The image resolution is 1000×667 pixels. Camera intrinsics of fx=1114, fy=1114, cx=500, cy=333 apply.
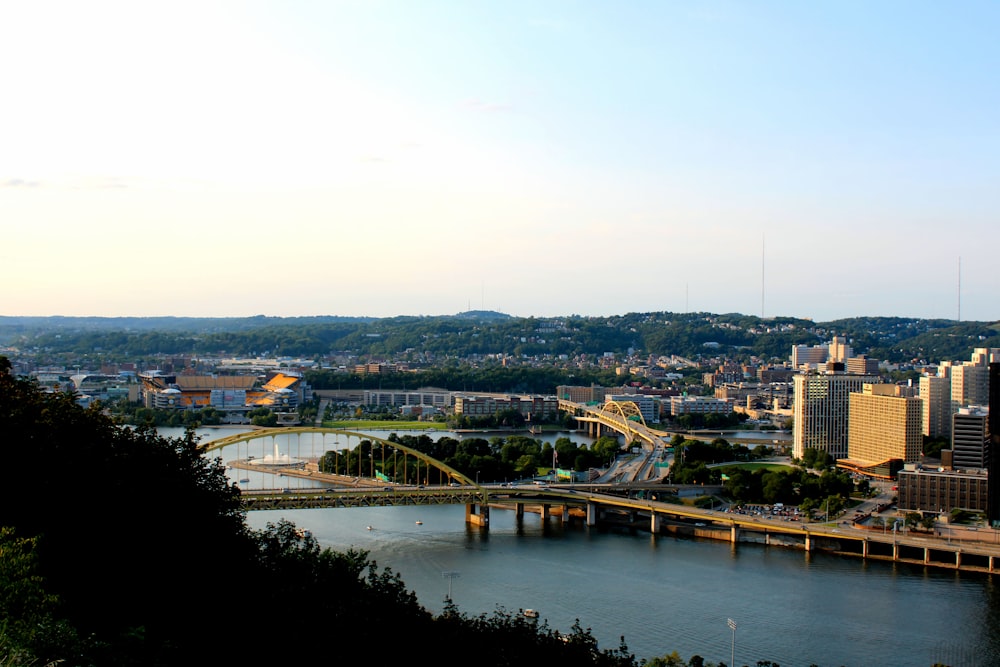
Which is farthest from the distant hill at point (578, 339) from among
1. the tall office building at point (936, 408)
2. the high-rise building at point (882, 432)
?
the high-rise building at point (882, 432)

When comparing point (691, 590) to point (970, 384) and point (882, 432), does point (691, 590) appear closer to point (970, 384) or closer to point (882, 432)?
point (882, 432)

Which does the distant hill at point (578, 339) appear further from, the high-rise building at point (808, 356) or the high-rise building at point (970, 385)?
the high-rise building at point (970, 385)

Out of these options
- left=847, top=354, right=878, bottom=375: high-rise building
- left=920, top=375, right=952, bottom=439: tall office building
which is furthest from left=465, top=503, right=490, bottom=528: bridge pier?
left=847, top=354, right=878, bottom=375: high-rise building

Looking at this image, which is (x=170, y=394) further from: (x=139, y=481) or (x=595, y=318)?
(x=595, y=318)

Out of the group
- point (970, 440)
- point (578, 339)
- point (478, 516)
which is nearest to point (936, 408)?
point (970, 440)

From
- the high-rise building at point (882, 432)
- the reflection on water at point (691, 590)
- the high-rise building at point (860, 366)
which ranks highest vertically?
the high-rise building at point (860, 366)

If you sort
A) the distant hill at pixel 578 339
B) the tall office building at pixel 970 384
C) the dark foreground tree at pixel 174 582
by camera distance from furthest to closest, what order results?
the distant hill at pixel 578 339 < the tall office building at pixel 970 384 < the dark foreground tree at pixel 174 582

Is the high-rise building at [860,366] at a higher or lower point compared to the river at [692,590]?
higher

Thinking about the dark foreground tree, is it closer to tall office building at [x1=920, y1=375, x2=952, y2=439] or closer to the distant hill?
tall office building at [x1=920, y1=375, x2=952, y2=439]
